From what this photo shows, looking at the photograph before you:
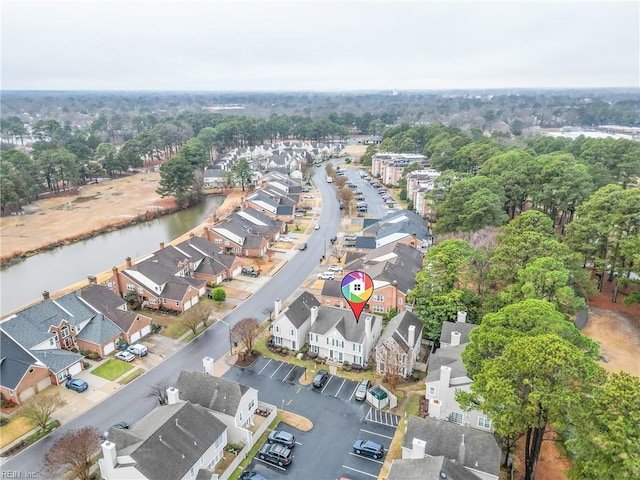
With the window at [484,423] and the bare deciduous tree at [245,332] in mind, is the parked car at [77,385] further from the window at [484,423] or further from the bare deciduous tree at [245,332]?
the window at [484,423]

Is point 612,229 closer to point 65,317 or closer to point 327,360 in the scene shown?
point 327,360

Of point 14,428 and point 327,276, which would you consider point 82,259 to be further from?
point 14,428

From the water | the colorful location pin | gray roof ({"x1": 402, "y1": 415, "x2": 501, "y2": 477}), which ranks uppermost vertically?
the colorful location pin

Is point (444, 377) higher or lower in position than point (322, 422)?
higher

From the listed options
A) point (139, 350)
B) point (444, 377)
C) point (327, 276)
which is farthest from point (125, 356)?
point (444, 377)

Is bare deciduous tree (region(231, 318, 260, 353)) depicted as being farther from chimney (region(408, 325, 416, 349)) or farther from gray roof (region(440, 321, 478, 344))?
gray roof (region(440, 321, 478, 344))

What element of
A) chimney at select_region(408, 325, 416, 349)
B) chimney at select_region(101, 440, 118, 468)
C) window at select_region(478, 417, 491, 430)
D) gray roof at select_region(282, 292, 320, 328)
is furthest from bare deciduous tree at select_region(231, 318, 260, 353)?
window at select_region(478, 417, 491, 430)

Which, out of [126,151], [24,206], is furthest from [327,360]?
[126,151]
